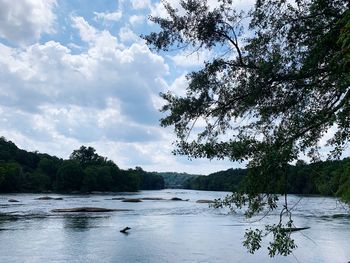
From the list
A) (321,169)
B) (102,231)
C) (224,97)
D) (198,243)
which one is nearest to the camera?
(321,169)

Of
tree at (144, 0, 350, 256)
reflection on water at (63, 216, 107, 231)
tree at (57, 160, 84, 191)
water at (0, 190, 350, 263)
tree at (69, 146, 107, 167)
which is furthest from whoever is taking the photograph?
tree at (69, 146, 107, 167)

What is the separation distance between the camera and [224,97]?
11547 millimetres

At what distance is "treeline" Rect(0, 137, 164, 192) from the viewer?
12732 centimetres

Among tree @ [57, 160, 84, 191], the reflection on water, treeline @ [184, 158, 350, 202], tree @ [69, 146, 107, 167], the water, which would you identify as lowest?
the water

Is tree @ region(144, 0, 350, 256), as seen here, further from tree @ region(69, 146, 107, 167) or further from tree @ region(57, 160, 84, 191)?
tree @ region(69, 146, 107, 167)

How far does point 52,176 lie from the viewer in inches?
6191

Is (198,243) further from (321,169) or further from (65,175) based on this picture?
(65,175)

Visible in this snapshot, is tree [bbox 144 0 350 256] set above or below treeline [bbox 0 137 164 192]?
below

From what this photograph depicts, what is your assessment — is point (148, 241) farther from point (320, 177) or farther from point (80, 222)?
point (320, 177)

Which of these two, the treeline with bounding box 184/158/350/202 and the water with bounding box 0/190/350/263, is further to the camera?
the water with bounding box 0/190/350/263

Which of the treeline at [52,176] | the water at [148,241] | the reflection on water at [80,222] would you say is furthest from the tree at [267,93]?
the treeline at [52,176]

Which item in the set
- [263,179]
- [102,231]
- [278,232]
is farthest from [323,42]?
[102,231]

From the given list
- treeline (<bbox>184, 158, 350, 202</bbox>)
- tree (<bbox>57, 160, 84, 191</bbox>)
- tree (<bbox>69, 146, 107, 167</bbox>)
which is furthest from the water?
tree (<bbox>69, 146, 107, 167</bbox>)

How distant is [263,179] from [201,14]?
4591 millimetres
